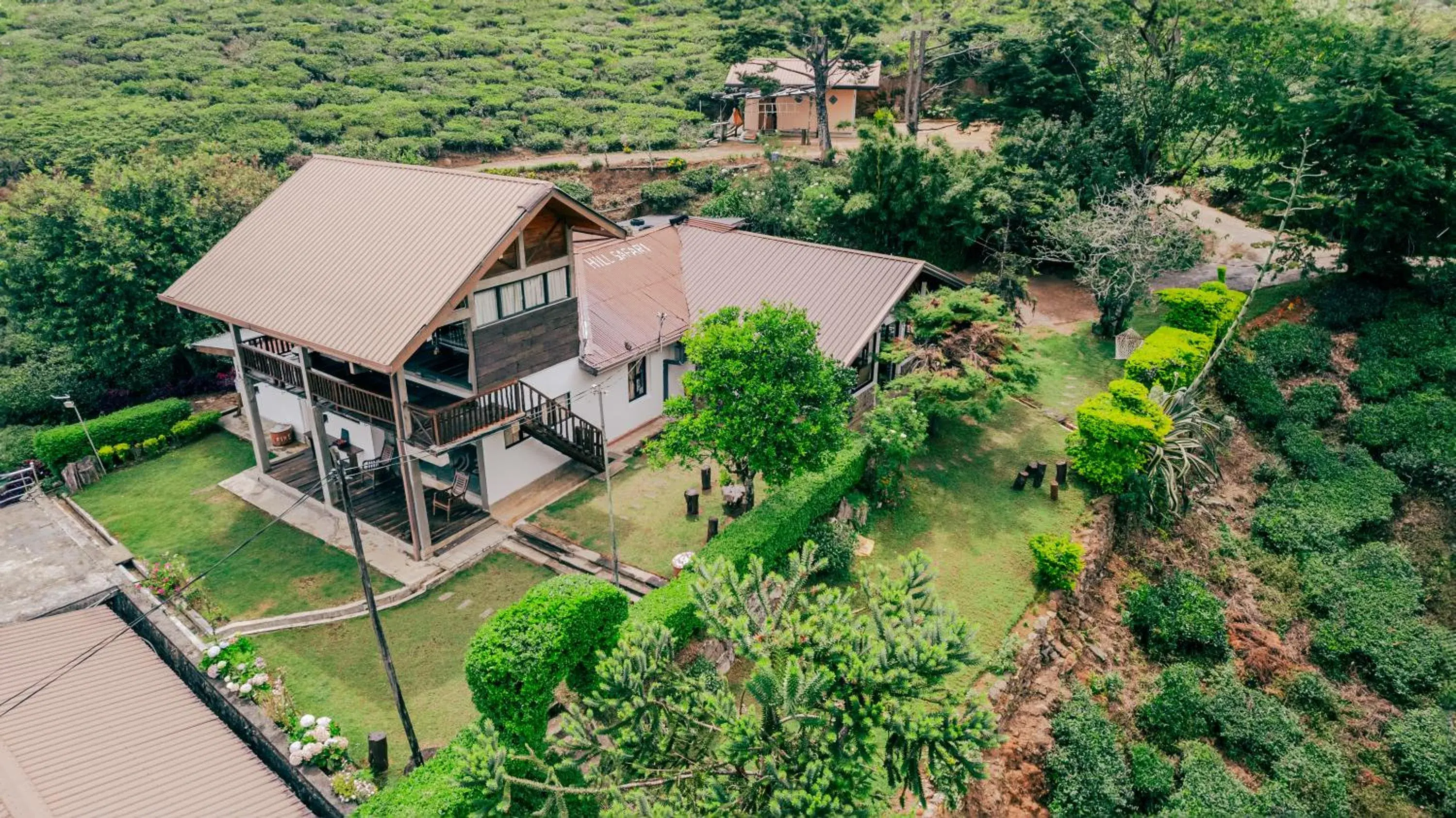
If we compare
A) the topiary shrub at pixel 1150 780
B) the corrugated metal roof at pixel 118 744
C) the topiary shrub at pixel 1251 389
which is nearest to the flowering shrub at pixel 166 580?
the corrugated metal roof at pixel 118 744

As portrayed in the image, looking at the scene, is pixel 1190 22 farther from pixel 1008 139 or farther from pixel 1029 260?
pixel 1029 260

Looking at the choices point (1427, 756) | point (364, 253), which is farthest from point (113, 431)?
point (1427, 756)

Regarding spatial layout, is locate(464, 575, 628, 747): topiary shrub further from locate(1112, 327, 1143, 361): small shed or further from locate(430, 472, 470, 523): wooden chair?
locate(1112, 327, 1143, 361): small shed

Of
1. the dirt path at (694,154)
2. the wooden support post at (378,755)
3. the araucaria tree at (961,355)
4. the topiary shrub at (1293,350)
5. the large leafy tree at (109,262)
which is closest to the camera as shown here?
the wooden support post at (378,755)

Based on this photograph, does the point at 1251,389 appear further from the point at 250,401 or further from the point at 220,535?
the point at 220,535

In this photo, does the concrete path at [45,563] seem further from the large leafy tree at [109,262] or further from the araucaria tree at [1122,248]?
the araucaria tree at [1122,248]

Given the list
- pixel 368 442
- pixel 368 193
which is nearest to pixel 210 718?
pixel 368 442
